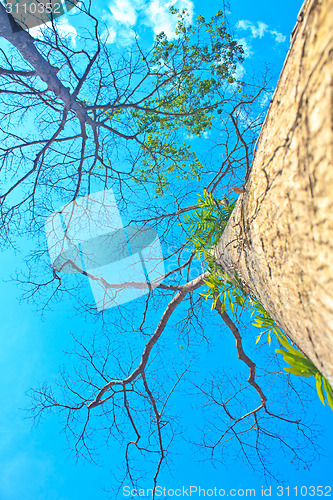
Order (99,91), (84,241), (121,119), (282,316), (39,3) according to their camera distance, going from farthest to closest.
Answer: (121,119) < (84,241) < (99,91) < (39,3) < (282,316)

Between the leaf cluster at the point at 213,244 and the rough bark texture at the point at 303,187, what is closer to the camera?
the rough bark texture at the point at 303,187

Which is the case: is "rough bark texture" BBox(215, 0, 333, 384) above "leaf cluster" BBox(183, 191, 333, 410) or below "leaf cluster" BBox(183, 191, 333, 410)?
below

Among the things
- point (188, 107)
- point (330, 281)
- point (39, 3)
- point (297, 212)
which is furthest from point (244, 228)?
point (39, 3)

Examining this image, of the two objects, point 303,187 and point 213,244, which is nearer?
point 303,187

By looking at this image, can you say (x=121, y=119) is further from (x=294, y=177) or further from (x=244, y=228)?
(x=294, y=177)

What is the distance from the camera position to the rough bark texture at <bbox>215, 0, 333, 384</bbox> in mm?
390

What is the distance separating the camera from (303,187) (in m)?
0.47

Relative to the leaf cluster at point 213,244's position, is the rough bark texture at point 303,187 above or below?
below

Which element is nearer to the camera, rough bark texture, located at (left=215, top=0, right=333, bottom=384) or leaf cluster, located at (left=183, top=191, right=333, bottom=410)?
rough bark texture, located at (left=215, top=0, right=333, bottom=384)

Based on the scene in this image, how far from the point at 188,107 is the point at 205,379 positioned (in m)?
3.95

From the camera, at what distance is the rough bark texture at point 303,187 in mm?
390

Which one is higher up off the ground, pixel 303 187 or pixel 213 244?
pixel 213 244

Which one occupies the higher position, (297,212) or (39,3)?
(39,3)

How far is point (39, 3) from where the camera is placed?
2.73m
